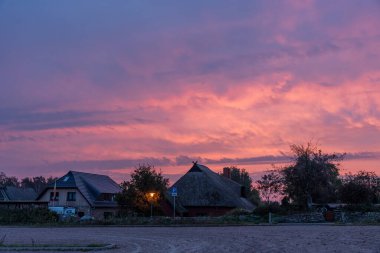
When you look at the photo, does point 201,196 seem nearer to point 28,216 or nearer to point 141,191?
point 141,191

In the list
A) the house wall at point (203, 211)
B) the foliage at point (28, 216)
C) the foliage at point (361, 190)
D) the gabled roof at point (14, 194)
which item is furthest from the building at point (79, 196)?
the foliage at point (361, 190)

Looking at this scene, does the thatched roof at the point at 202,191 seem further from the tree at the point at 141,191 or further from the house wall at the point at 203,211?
the tree at the point at 141,191

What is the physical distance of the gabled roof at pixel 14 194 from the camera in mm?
94312

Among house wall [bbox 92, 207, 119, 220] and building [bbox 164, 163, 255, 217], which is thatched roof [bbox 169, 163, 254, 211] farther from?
house wall [bbox 92, 207, 119, 220]

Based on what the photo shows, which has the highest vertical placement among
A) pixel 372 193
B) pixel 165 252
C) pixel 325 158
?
pixel 325 158

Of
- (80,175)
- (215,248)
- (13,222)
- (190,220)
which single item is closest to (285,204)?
(190,220)

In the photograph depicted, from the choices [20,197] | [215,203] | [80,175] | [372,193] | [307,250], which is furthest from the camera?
[20,197]

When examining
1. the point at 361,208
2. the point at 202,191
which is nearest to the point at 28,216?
the point at 202,191

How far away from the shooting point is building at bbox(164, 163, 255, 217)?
210ft

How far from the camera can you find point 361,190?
161 feet

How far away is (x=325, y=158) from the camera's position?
52.8 meters

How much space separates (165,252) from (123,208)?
36.4m

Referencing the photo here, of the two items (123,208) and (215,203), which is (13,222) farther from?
(215,203)

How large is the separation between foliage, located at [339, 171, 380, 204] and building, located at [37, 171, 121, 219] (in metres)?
38.7
